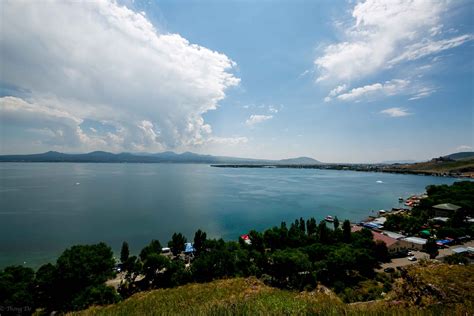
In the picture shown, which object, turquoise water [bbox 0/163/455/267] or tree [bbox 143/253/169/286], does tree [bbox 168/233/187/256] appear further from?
turquoise water [bbox 0/163/455/267]

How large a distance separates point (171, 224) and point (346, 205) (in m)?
41.9

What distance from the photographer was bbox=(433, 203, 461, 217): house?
35.0 meters

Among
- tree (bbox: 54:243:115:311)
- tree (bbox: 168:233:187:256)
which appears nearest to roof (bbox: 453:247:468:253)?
tree (bbox: 168:233:187:256)

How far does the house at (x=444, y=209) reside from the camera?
34981mm

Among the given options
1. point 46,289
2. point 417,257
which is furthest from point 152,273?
point 417,257

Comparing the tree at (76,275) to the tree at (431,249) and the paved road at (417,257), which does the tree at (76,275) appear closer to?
the paved road at (417,257)

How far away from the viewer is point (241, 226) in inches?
1449

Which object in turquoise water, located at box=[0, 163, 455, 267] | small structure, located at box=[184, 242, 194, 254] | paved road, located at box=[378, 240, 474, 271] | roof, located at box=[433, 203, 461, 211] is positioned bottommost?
turquoise water, located at box=[0, 163, 455, 267]

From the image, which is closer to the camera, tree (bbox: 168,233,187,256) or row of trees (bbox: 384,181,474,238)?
tree (bbox: 168,233,187,256)

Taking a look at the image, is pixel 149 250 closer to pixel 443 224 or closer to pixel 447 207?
pixel 443 224

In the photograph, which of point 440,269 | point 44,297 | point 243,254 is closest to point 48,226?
point 44,297

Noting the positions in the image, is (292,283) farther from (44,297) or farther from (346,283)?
(44,297)

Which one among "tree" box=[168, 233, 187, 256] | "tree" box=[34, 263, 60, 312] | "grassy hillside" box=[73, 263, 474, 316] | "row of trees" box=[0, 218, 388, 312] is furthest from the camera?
"tree" box=[168, 233, 187, 256]

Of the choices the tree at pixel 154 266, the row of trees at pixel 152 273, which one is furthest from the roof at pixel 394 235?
the tree at pixel 154 266
